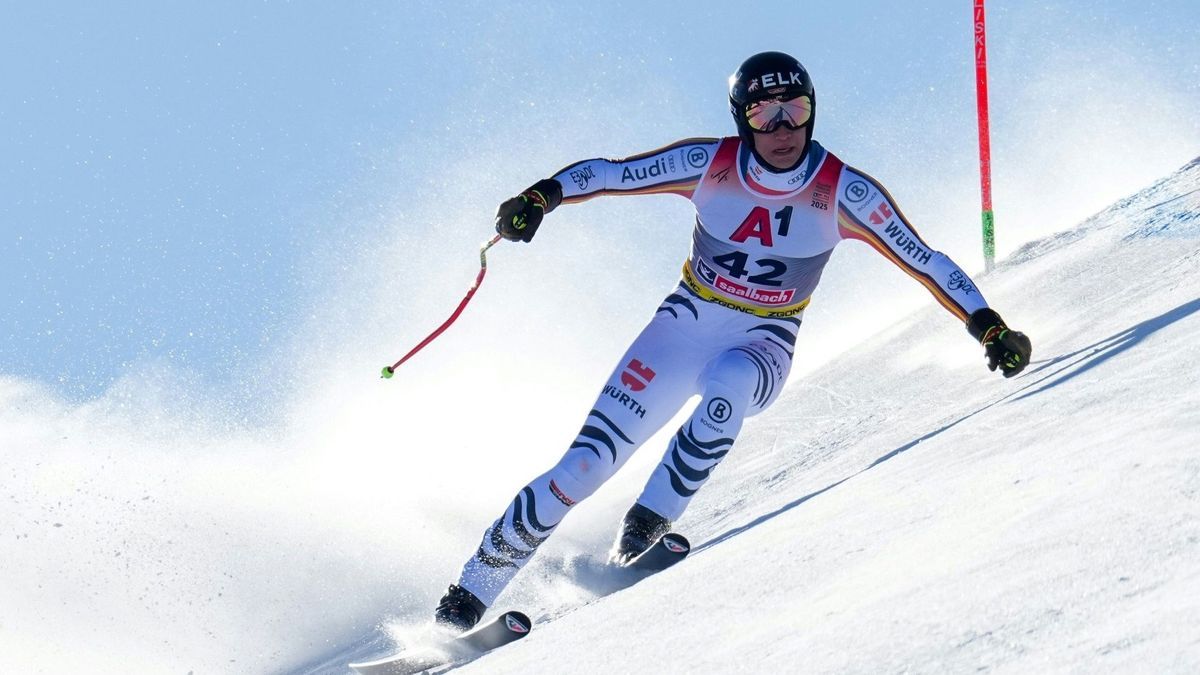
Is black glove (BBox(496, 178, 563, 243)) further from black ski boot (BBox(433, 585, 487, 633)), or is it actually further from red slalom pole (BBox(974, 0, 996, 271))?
red slalom pole (BBox(974, 0, 996, 271))

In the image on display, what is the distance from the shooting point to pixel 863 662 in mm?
2188

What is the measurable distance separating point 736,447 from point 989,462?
460cm

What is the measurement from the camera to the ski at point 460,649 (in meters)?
4.51

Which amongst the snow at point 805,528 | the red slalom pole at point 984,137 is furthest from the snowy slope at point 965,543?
the red slalom pole at point 984,137

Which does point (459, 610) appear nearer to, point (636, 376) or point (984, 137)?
point (636, 376)

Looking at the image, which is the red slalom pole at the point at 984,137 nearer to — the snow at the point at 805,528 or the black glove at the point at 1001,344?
the snow at the point at 805,528

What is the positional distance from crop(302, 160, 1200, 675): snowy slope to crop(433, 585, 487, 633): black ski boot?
1.00 ft

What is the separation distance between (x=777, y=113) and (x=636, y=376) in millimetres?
1295

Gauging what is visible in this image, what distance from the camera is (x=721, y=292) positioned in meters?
6.02

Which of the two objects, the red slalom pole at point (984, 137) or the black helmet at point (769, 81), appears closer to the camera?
the black helmet at point (769, 81)

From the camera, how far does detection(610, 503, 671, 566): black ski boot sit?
5.34 m

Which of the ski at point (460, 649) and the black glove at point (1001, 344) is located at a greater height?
the black glove at point (1001, 344)

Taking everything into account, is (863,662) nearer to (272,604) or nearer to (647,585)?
(647,585)

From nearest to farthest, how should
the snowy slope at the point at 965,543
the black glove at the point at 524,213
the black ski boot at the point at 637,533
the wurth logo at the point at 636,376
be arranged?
1. the snowy slope at the point at 965,543
2. the black ski boot at the point at 637,533
3. the wurth logo at the point at 636,376
4. the black glove at the point at 524,213
